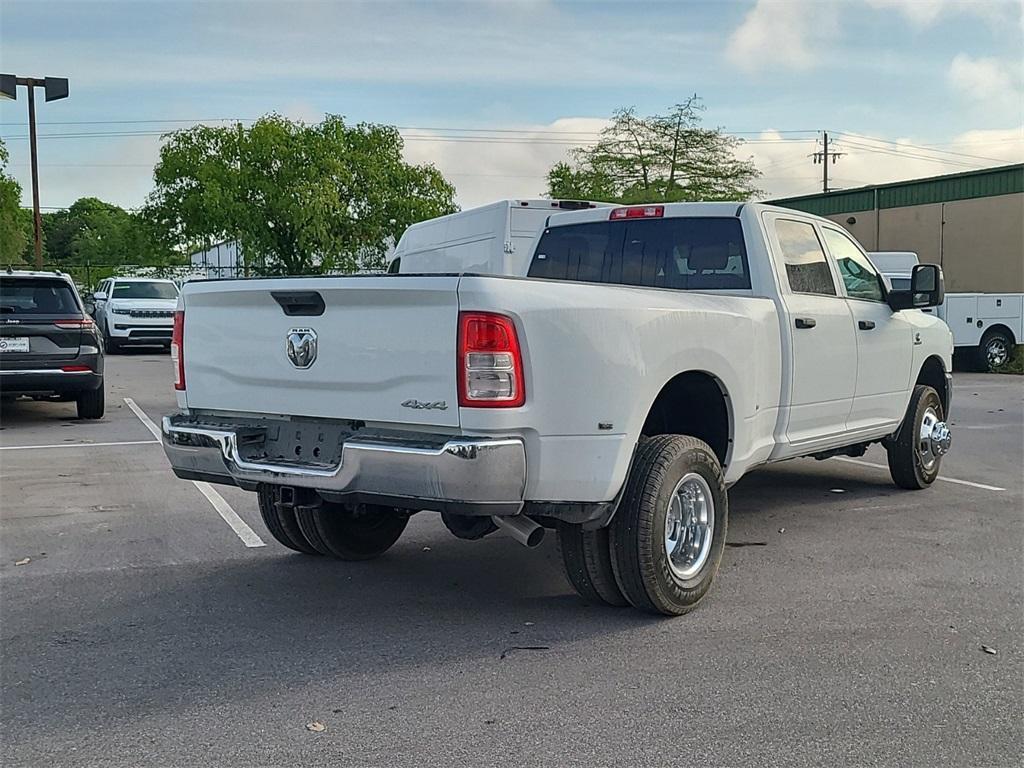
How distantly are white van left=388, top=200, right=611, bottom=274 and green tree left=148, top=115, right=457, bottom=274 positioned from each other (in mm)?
23548

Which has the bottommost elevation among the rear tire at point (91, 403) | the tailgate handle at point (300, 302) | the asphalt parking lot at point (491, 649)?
the asphalt parking lot at point (491, 649)

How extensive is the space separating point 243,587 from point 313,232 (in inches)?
1363

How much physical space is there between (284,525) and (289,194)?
113 feet

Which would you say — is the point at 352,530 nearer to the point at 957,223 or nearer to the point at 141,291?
the point at 141,291

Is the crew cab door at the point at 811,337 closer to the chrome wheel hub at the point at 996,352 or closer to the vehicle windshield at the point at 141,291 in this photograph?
the chrome wheel hub at the point at 996,352

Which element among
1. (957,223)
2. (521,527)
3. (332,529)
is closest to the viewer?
(521,527)

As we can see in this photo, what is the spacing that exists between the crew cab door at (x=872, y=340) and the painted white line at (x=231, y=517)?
3.81 meters

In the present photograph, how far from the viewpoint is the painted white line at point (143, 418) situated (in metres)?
11.9

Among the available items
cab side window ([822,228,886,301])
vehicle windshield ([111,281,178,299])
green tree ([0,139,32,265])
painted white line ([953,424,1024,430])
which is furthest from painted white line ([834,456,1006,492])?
green tree ([0,139,32,265])

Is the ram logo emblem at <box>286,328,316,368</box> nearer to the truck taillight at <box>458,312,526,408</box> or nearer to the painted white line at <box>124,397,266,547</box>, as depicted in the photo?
the truck taillight at <box>458,312,526,408</box>

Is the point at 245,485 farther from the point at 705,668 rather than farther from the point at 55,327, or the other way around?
the point at 55,327

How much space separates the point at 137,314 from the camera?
25.5 meters

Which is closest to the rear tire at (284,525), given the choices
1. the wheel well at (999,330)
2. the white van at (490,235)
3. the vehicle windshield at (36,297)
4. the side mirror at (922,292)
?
the side mirror at (922,292)

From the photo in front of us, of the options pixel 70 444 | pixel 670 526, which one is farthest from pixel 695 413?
pixel 70 444
